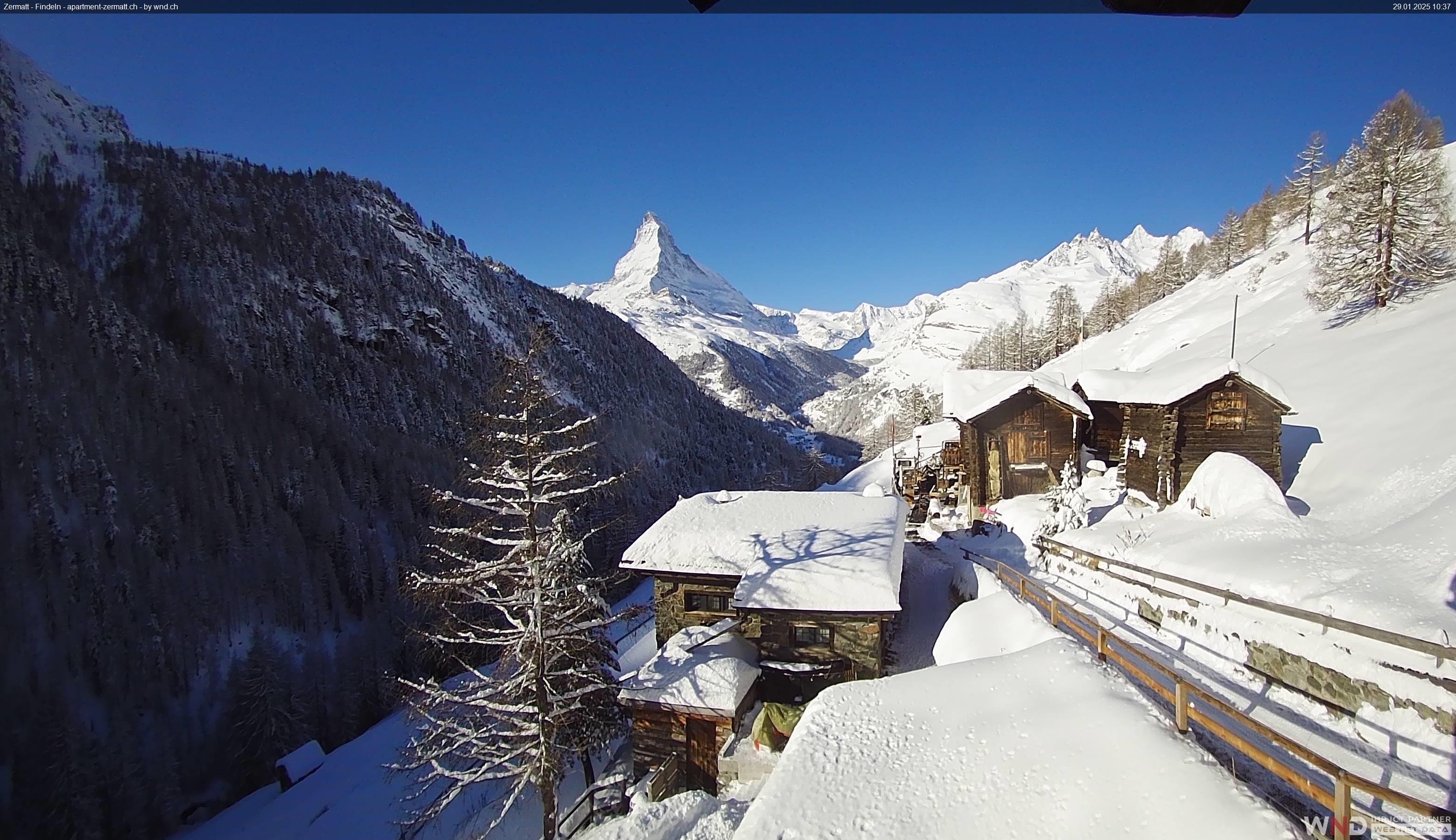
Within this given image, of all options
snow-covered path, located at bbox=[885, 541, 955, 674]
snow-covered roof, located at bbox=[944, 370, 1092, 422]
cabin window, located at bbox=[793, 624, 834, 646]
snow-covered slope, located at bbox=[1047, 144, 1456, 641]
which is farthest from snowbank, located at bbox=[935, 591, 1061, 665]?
snow-covered roof, located at bbox=[944, 370, 1092, 422]

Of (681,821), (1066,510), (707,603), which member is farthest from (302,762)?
(1066,510)

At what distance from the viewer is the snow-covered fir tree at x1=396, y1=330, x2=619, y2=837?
Result: 11.5 metres

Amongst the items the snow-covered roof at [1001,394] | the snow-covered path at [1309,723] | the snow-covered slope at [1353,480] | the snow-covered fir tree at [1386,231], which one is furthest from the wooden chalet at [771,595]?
the snow-covered fir tree at [1386,231]

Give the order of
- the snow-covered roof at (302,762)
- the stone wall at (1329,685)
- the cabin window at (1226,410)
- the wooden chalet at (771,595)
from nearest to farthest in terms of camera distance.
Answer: the stone wall at (1329,685) < the wooden chalet at (771,595) < the cabin window at (1226,410) < the snow-covered roof at (302,762)

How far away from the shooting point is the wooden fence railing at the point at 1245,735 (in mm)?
4523

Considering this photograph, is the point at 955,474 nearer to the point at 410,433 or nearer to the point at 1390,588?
the point at 1390,588

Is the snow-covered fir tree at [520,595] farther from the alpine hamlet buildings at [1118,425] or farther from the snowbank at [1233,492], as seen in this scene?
the alpine hamlet buildings at [1118,425]

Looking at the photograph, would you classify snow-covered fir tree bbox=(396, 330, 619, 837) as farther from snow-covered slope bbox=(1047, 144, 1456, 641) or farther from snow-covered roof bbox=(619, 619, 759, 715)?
snow-covered slope bbox=(1047, 144, 1456, 641)

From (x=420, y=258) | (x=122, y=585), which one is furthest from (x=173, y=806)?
(x=420, y=258)

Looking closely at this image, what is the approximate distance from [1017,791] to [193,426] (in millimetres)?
90185

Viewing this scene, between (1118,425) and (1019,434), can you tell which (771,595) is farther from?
(1118,425)

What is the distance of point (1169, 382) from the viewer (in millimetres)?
23375

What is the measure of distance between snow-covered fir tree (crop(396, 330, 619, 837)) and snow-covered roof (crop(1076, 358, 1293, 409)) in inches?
919

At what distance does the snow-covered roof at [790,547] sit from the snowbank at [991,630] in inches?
67.1
